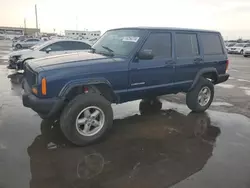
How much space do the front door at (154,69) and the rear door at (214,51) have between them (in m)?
1.25

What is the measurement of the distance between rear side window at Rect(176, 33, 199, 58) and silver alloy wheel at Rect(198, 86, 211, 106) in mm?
948

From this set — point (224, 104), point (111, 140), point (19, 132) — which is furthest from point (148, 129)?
point (224, 104)

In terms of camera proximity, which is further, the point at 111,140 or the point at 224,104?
the point at 224,104

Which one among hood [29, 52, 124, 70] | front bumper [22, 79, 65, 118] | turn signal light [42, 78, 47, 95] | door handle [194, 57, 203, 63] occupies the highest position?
hood [29, 52, 124, 70]

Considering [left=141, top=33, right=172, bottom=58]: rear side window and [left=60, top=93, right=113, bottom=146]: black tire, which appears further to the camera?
[left=141, top=33, right=172, bottom=58]: rear side window

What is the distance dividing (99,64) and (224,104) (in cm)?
456

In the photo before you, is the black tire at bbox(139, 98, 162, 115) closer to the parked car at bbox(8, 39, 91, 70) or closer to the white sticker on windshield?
the white sticker on windshield

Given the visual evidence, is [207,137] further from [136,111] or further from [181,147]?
[136,111]

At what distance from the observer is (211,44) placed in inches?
284

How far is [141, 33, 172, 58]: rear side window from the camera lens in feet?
18.8

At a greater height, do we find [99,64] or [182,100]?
[99,64]

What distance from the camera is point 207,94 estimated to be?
7.23m

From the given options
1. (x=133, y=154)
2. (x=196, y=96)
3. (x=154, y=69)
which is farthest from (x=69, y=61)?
(x=196, y=96)

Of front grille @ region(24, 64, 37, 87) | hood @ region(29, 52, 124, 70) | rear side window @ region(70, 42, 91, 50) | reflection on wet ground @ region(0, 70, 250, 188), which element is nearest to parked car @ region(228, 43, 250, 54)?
rear side window @ region(70, 42, 91, 50)
